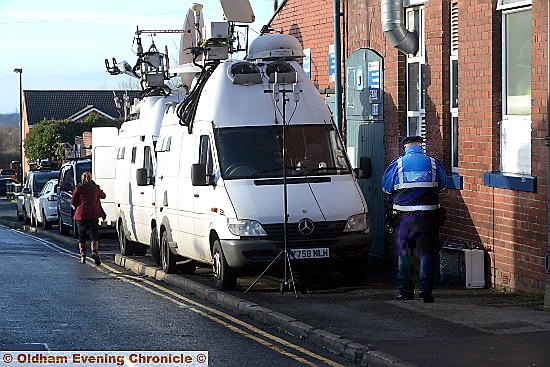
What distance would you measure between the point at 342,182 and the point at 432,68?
92.3 inches

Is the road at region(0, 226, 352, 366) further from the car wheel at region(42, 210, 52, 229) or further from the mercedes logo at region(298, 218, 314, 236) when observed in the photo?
the car wheel at region(42, 210, 52, 229)

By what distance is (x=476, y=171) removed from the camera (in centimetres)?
1617

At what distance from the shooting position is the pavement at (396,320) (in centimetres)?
1077

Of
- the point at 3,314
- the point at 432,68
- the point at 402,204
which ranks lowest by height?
the point at 3,314

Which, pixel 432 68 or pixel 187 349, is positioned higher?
pixel 432 68

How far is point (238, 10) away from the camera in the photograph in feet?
69.4

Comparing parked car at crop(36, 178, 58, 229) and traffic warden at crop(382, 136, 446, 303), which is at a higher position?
traffic warden at crop(382, 136, 446, 303)

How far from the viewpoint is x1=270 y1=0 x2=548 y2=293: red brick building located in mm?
14578

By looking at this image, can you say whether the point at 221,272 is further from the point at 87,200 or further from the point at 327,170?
the point at 87,200

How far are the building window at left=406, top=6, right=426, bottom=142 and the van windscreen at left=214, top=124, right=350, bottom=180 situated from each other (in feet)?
5.84

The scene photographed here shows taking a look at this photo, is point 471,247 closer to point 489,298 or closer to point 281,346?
point 489,298

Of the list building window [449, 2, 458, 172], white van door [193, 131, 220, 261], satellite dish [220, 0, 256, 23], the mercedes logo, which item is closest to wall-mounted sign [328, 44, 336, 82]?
satellite dish [220, 0, 256, 23]

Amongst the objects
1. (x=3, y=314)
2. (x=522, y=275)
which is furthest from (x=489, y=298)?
(x=3, y=314)

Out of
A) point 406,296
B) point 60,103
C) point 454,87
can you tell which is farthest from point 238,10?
point 60,103
